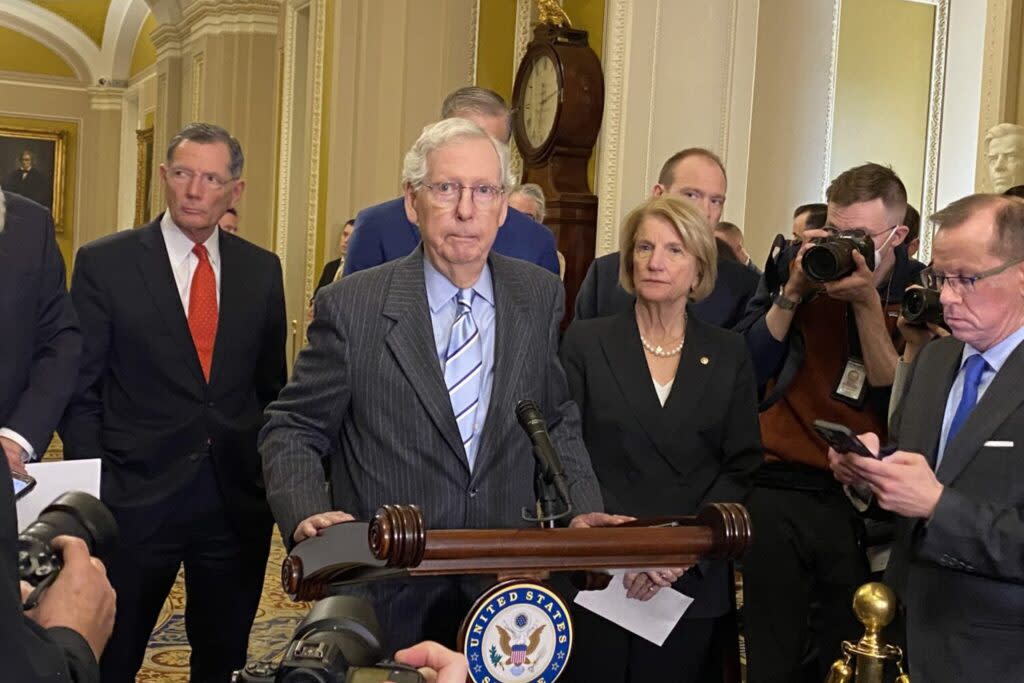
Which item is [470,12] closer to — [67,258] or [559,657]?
[559,657]

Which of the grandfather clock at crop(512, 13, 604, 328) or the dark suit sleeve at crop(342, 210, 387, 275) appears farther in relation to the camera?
the grandfather clock at crop(512, 13, 604, 328)

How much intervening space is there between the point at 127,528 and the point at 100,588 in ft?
5.63

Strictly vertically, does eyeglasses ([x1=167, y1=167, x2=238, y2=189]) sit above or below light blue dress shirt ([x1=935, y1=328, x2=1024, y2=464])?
above

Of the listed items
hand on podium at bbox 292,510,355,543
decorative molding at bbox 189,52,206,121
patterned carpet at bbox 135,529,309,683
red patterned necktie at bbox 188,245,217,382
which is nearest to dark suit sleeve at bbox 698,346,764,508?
hand on podium at bbox 292,510,355,543

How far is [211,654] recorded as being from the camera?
345 centimetres

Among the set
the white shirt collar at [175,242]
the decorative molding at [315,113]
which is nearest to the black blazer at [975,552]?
the white shirt collar at [175,242]

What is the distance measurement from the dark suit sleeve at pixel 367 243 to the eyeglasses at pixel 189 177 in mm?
455

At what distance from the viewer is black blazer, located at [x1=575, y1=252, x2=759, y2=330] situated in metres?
3.51

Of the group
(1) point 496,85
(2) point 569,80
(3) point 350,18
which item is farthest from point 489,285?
(3) point 350,18

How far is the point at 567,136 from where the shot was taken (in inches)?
254

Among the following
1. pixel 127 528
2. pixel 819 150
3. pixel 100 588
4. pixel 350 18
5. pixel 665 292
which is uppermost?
pixel 350 18

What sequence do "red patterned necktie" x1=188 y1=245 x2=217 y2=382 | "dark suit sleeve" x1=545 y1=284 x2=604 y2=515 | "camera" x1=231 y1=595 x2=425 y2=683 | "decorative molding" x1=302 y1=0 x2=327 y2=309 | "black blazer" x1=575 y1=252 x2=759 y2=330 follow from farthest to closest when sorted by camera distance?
"decorative molding" x1=302 y1=0 x2=327 y2=309 < "black blazer" x1=575 y1=252 x2=759 y2=330 < "red patterned necktie" x1=188 y1=245 x2=217 y2=382 < "dark suit sleeve" x1=545 y1=284 x2=604 y2=515 < "camera" x1=231 y1=595 x2=425 y2=683

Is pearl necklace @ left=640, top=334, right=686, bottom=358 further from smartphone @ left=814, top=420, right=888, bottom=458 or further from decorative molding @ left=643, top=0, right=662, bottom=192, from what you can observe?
decorative molding @ left=643, top=0, right=662, bottom=192

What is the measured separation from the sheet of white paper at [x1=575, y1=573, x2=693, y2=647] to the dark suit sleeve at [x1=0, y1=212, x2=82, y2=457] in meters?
1.30
